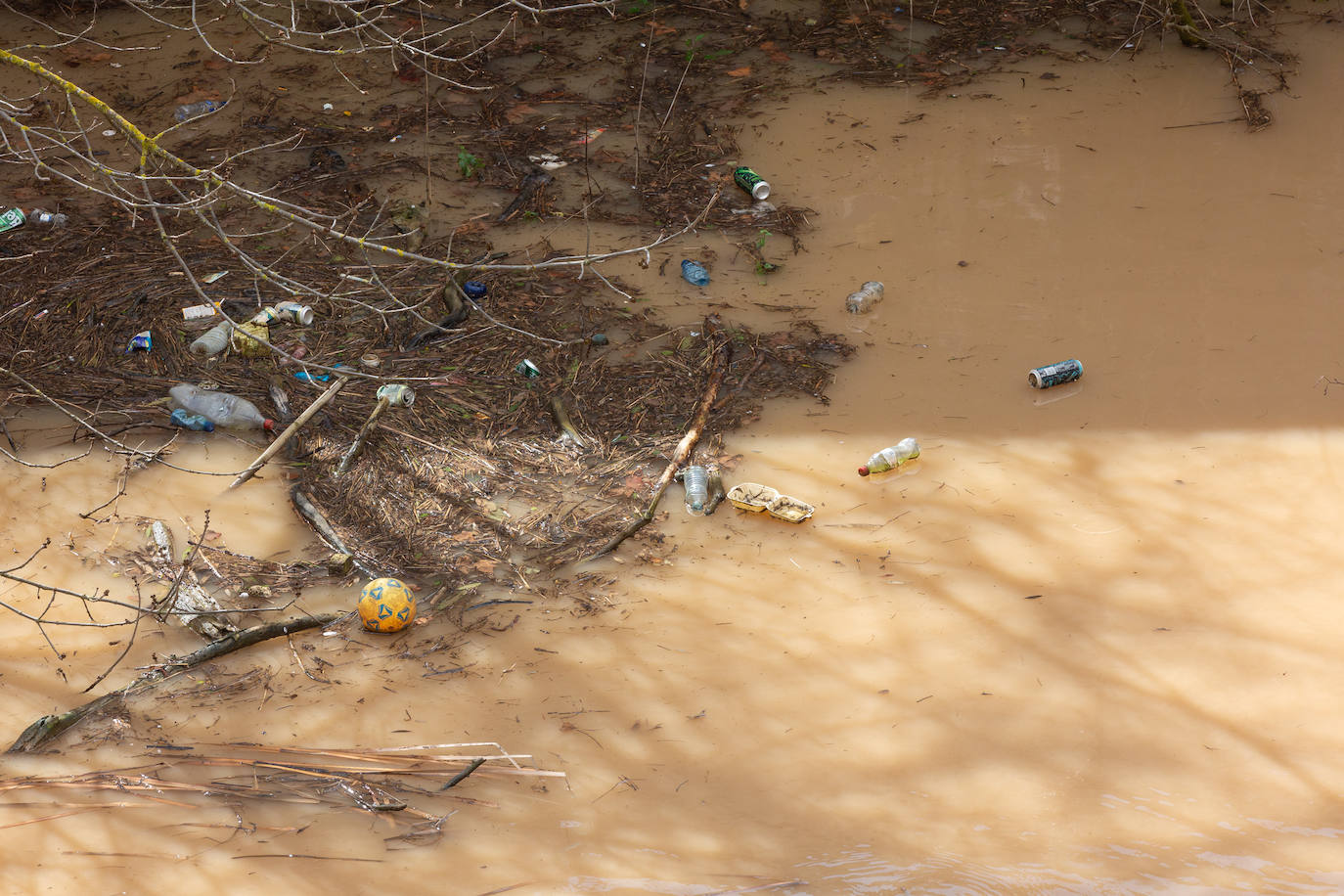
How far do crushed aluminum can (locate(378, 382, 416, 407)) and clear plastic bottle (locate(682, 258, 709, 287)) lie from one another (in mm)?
1313

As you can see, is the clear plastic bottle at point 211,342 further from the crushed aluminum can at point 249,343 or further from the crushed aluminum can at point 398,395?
the crushed aluminum can at point 398,395

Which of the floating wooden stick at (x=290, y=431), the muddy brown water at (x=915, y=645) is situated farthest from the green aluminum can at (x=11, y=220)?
the floating wooden stick at (x=290, y=431)

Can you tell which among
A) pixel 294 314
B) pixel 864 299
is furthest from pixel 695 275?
pixel 294 314

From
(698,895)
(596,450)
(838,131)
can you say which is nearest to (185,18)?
(838,131)

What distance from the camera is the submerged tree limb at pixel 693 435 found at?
3.44 metres

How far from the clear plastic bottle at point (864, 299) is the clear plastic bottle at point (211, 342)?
2.45 m

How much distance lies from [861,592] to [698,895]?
1.11m

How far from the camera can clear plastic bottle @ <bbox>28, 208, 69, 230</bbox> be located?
5055 mm

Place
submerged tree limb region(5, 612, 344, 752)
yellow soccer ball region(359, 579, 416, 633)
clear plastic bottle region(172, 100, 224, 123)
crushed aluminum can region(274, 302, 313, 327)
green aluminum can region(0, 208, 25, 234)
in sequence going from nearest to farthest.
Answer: submerged tree limb region(5, 612, 344, 752) → yellow soccer ball region(359, 579, 416, 633) → crushed aluminum can region(274, 302, 313, 327) → green aluminum can region(0, 208, 25, 234) → clear plastic bottle region(172, 100, 224, 123)

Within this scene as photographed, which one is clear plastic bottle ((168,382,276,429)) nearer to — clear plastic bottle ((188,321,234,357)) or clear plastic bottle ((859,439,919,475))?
clear plastic bottle ((188,321,234,357))

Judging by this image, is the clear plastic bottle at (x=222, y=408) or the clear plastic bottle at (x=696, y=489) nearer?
the clear plastic bottle at (x=696, y=489)

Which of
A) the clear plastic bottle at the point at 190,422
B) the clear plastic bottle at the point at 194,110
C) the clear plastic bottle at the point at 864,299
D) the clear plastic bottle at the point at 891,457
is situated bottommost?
the clear plastic bottle at the point at 190,422

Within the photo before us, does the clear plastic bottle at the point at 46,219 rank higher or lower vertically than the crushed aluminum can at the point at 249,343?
lower

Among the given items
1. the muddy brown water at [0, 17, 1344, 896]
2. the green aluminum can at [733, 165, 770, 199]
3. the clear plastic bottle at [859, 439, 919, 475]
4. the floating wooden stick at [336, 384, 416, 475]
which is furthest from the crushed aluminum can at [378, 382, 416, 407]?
the green aluminum can at [733, 165, 770, 199]
